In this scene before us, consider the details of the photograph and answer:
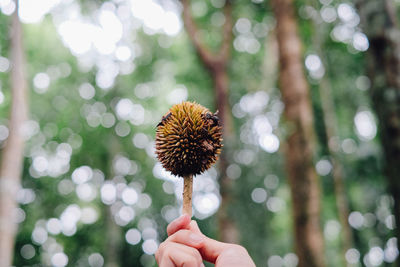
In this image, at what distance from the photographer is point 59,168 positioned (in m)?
21.8

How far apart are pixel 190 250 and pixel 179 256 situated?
0.06 m

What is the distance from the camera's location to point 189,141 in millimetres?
1697

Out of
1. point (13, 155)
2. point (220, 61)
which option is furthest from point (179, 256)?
point (220, 61)

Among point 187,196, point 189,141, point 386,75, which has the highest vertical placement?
point 386,75

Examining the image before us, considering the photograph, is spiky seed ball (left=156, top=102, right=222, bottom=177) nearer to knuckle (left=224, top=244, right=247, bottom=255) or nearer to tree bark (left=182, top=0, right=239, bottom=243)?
A: knuckle (left=224, top=244, right=247, bottom=255)

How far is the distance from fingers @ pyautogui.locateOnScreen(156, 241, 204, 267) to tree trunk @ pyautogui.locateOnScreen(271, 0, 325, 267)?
5.61 m

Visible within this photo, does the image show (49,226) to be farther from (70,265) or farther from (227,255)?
(227,255)

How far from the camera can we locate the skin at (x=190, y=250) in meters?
1.64

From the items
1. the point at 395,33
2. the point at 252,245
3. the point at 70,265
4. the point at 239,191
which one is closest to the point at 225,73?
the point at 239,191

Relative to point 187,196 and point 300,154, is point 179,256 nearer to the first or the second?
point 187,196

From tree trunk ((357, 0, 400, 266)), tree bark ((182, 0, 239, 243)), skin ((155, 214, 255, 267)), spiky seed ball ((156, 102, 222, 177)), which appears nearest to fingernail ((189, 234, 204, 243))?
skin ((155, 214, 255, 267))

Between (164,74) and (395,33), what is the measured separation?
1622 cm

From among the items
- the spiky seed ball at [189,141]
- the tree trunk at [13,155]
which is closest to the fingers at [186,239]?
the spiky seed ball at [189,141]

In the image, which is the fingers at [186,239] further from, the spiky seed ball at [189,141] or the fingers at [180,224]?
the spiky seed ball at [189,141]
